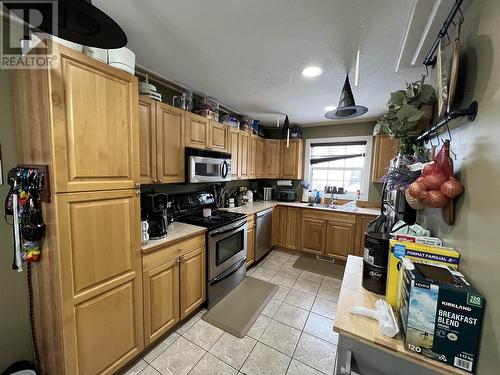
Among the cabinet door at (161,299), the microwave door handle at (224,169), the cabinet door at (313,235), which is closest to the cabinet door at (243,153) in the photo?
the microwave door handle at (224,169)

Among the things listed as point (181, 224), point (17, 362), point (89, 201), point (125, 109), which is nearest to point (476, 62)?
point (125, 109)

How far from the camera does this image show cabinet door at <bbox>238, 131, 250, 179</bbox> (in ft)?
10.9

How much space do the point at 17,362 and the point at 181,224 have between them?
1.40 meters

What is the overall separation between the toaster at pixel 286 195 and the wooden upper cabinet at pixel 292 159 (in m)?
0.28

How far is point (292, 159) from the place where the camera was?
13.3 ft

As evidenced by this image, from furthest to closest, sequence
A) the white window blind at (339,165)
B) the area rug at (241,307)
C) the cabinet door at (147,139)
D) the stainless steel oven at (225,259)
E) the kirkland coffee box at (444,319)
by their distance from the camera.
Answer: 1. the white window blind at (339,165)
2. the stainless steel oven at (225,259)
3. the area rug at (241,307)
4. the cabinet door at (147,139)
5. the kirkland coffee box at (444,319)

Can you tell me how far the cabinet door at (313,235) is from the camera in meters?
3.43

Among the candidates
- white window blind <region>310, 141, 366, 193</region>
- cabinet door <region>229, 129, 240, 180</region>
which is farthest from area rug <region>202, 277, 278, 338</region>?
white window blind <region>310, 141, 366, 193</region>

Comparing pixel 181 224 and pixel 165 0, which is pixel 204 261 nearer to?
pixel 181 224

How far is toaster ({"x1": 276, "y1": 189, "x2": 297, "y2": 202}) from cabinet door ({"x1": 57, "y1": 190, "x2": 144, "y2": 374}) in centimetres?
302

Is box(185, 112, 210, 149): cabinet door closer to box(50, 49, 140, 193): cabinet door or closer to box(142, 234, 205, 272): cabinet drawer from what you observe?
box(50, 49, 140, 193): cabinet door

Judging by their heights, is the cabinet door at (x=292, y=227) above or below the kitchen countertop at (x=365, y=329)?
below

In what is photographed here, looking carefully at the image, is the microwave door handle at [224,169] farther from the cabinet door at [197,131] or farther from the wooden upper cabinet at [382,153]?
the wooden upper cabinet at [382,153]

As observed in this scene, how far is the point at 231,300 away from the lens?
2381 millimetres
